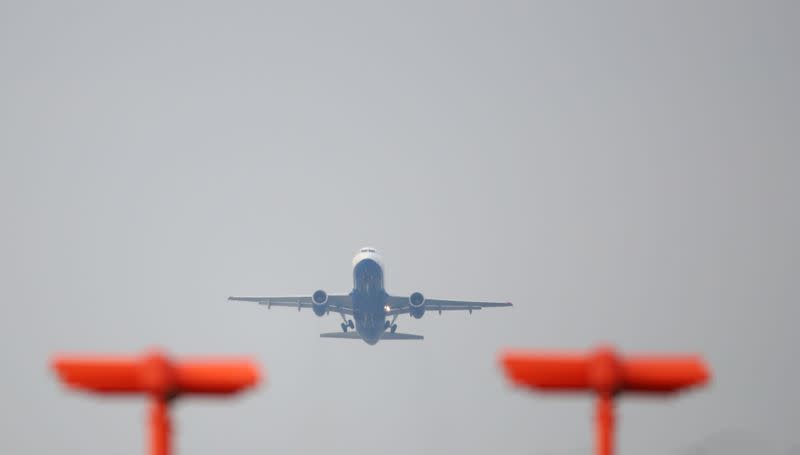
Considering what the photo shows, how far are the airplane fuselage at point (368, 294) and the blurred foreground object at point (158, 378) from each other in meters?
61.6

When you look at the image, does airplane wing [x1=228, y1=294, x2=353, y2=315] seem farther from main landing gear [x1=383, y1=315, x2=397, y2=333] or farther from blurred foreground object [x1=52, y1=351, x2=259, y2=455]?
blurred foreground object [x1=52, y1=351, x2=259, y2=455]

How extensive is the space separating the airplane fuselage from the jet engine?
219cm

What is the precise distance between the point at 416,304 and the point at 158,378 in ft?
220

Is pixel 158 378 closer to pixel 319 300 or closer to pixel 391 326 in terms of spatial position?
pixel 319 300

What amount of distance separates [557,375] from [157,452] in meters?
2.85

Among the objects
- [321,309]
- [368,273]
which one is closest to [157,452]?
[368,273]

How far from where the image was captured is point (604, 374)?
25.0 feet

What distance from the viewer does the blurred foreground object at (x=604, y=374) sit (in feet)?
24.9

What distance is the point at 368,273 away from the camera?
69312 mm

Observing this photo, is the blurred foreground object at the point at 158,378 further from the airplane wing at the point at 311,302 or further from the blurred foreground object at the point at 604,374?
the airplane wing at the point at 311,302

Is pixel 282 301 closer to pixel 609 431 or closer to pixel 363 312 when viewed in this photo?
pixel 363 312

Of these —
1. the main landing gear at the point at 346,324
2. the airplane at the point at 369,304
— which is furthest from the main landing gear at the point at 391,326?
the main landing gear at the point at 346,324

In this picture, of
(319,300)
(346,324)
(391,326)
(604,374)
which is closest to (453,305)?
(391,326)

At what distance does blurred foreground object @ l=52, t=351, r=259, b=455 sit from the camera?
24.2ft
